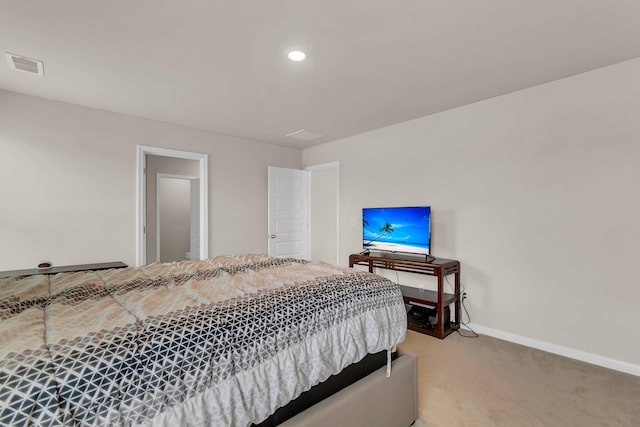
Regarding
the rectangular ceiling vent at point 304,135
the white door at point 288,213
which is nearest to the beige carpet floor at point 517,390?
the white door at point 288,213

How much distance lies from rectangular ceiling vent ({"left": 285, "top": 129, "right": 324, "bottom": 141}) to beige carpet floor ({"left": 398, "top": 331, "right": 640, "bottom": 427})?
3221mm

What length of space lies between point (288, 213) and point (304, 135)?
1447 mm

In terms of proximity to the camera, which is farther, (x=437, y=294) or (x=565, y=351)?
(x=437, y=294)

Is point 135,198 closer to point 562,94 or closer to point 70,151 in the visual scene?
point 70,151

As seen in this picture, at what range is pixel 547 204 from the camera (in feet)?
9.31

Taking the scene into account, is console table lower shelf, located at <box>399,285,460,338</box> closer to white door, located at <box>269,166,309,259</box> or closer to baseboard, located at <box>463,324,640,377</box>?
baseboard, located at <box>463,324,640,377</box>

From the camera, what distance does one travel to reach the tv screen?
3506 mm

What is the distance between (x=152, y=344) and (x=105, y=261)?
3.22 meters

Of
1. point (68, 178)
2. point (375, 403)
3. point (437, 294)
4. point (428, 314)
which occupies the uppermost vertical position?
point (68, 178)

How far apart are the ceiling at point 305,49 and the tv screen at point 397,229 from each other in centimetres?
131

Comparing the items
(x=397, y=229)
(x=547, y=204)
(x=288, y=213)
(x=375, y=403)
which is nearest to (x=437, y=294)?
(x=397, y=229)

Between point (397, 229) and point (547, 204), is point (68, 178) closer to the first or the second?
point (397, 229)

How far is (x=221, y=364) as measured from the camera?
1063 millimetres

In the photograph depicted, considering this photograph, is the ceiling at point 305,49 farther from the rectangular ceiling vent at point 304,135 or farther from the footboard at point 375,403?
the footboard at point 375,403
